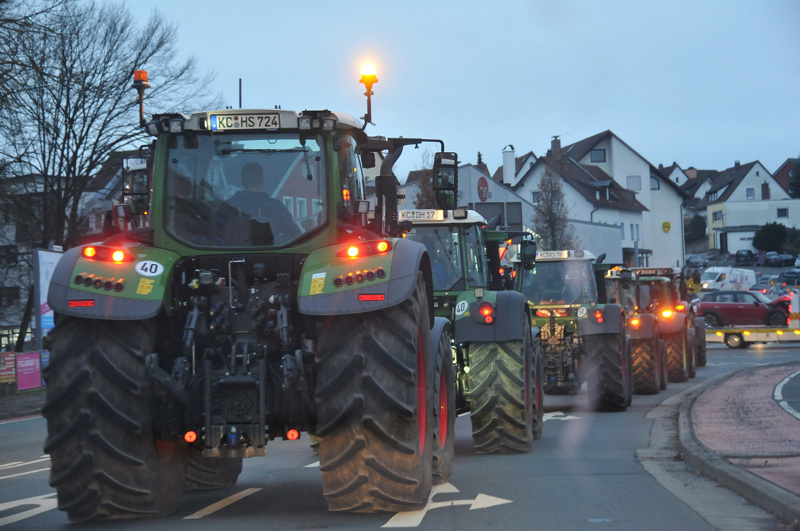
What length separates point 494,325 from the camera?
12500mm

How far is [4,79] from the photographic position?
2111 centimetres

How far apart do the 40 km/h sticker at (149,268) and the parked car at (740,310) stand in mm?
43357

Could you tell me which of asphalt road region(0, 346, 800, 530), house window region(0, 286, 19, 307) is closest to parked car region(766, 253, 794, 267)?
house window region(0, 286, 19, 307)

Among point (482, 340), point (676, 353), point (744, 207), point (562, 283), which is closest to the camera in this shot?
point (482, 340)

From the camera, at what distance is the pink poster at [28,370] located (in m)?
30.2

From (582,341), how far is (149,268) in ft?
38.5

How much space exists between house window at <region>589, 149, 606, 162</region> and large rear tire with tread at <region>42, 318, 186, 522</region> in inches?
3855

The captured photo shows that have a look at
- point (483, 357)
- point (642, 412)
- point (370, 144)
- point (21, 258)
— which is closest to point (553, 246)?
point (21, 258)

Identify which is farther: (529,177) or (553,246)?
(529,177)

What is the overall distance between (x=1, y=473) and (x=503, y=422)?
552cm

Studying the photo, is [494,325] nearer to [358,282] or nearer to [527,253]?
[527,253]

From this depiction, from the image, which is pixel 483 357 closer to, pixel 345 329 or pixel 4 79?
pixel 345 329

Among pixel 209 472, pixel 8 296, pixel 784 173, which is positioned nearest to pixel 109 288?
pixel 209 472

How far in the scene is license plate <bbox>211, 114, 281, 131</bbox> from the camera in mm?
8195
